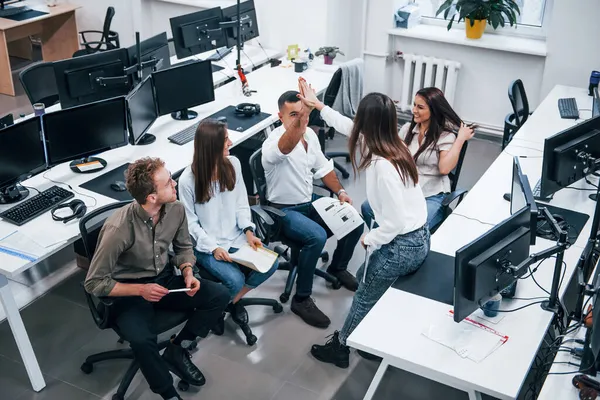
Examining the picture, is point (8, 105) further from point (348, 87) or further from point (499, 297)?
point (499, 297)

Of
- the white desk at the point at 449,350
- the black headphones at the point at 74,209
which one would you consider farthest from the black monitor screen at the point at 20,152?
the white desk at the point at 449,350

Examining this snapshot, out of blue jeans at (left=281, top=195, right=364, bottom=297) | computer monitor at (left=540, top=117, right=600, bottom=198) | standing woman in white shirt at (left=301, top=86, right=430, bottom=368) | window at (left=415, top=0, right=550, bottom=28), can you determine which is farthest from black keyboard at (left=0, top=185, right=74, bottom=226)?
window at (left=415, top=0, right=550, bottom=28)

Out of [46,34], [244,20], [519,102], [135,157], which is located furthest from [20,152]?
[46,34]

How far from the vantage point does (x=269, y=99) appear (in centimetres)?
516

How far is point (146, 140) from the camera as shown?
4.39 m

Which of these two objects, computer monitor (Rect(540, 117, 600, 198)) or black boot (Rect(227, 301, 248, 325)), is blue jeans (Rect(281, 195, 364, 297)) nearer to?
black boot (Rect(227, 301, 248, 325))

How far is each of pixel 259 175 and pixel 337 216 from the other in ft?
1.68

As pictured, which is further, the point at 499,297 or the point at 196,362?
the point at 196,362

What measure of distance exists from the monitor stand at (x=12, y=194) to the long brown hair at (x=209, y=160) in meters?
1.02

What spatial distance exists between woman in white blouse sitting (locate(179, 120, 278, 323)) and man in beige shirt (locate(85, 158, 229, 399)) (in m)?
0.15

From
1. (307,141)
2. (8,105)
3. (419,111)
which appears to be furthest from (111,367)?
(8,105)

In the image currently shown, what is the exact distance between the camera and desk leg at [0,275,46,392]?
308 centimetres

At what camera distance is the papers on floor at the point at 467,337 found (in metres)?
2.57

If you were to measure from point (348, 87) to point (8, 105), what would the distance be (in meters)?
3.70
